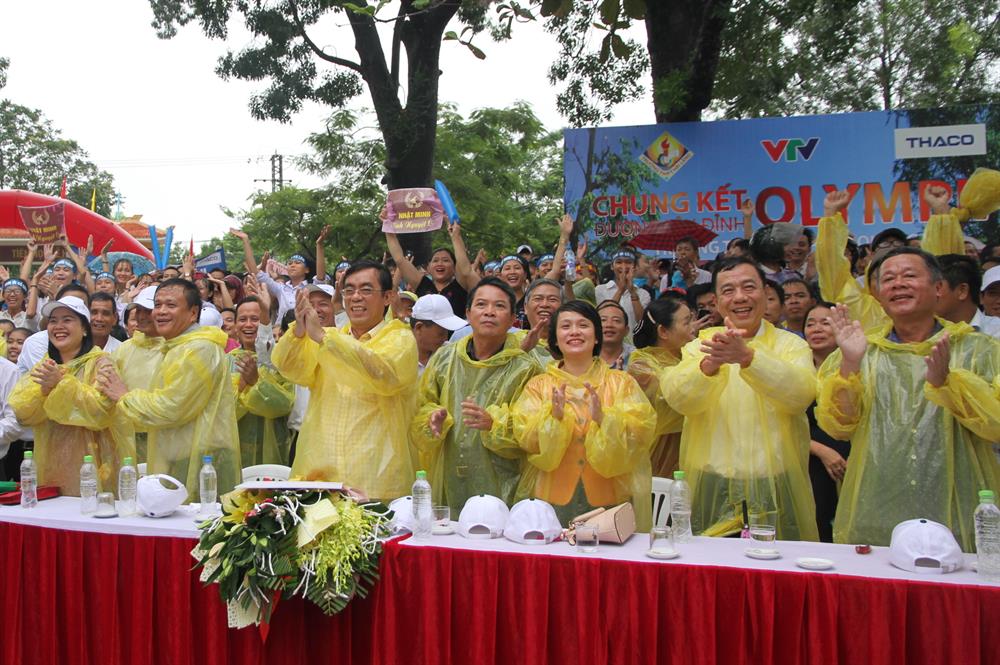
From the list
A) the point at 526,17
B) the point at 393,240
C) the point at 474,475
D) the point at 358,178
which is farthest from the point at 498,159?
the point at 474,475

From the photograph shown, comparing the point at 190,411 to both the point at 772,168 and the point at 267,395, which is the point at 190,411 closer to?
the point at 267,395

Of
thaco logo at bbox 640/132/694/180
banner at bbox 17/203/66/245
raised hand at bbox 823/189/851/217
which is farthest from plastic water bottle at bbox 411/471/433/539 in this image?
banner at bbox 17/203/66/245

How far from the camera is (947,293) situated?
3.11 metres

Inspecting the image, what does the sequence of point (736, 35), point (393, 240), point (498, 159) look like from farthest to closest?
1. point (498, 159)
2. point (736, 35)
3. point (393, 240)

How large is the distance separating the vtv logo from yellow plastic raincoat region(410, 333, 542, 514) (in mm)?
5577

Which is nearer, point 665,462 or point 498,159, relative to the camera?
point 665,462

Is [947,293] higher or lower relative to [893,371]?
higher

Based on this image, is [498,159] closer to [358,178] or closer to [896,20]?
[358,178]

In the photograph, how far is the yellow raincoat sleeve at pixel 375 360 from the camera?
11.3 feet

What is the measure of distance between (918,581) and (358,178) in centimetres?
1332

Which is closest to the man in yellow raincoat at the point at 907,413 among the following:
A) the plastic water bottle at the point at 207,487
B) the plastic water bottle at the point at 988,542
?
the plastic water bottle at the point at 988,542

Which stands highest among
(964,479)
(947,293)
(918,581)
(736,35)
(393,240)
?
(736,35)

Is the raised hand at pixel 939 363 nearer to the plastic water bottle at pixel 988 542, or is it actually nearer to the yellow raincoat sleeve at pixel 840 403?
the yellow raincoat sleeve at pixel 840 403

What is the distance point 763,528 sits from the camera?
282 cm
